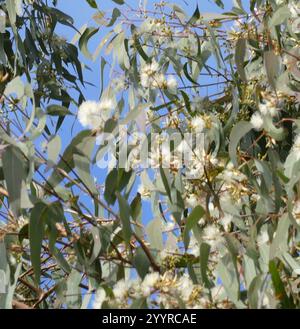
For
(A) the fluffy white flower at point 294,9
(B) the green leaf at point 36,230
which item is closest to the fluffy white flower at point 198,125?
(B) the green leaf at point 36,230

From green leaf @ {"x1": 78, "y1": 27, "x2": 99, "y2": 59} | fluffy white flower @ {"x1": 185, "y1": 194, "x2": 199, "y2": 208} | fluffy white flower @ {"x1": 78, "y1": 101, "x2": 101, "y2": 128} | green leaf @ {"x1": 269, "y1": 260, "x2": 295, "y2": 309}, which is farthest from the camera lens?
green leaf @ {"x1": 78, "y1": 27, "x2": 99, "y2": 59}

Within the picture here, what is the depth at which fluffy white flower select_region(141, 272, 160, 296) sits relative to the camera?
149 centimetres

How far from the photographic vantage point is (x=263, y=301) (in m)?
1.51

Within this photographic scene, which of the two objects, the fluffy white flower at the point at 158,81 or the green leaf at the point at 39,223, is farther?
the fluffy white flower at the point at 158,81

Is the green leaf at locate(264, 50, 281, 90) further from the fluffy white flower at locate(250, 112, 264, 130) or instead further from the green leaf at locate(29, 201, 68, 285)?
the green leaf at locate(29, 201, 68, 285)

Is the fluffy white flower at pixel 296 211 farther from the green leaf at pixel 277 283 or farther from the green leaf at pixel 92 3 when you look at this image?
the green leaf at pixel 92 3

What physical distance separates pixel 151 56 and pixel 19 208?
1457mm

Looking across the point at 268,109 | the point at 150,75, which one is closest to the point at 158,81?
the point at 150,75

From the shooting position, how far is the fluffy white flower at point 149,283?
58.5 inches

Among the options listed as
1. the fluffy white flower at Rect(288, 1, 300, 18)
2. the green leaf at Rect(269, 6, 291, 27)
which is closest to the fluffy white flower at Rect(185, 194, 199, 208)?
the green leaf at Rect(269, 6, 291, 27)

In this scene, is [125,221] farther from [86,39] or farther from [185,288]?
[86,39]
